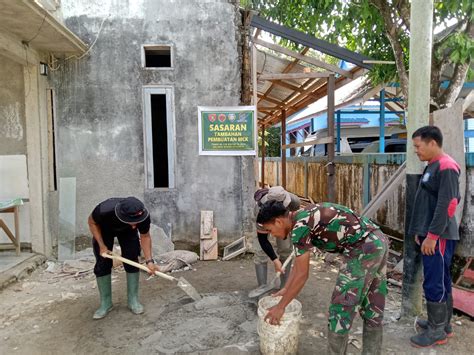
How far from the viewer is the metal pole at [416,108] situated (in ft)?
11.2

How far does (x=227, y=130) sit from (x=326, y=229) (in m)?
3.59

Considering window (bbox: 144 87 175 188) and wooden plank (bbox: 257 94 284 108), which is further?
wooden plank (bbox: 257 94 284 108)

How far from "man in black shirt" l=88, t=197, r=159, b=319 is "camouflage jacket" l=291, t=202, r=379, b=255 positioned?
1.68 metres

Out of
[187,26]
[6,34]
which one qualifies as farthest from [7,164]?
[187,26]

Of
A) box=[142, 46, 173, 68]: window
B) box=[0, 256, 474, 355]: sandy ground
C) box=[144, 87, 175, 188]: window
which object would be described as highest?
box=[142, 46, 173, 68]: window

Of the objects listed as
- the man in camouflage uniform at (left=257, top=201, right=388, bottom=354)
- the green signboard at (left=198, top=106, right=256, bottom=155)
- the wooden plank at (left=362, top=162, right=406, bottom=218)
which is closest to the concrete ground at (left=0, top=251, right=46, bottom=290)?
the green signboard at (left=198, top=106, right=256, bottom=155)

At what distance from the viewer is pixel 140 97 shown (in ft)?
19.0

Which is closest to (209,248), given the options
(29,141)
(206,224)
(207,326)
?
(206,224)

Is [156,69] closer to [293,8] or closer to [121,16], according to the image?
[121,16]

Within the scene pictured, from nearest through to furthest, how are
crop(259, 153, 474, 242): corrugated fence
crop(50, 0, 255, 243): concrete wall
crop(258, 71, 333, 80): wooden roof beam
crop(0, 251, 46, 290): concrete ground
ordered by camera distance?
crop(0, 251, 46, 290): concrete ground
crop(50, 0, 255, 243): concrete wall
crop(259, 153, 474, 242): corrugated fence
crop(258, 71, 333, 80): wooden roof beam

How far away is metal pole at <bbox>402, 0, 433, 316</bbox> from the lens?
342 cm

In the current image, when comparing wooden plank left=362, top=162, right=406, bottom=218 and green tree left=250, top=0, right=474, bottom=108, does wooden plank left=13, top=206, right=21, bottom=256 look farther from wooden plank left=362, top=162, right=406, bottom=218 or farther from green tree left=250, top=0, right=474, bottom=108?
green tree left=250, top=0, right=474, bottom=108

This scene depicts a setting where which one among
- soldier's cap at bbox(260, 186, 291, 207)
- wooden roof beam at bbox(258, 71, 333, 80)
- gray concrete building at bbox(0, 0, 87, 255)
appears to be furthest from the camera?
wooden roof beam at bbox(258, 71, 333, 80)

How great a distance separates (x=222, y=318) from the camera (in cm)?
360
